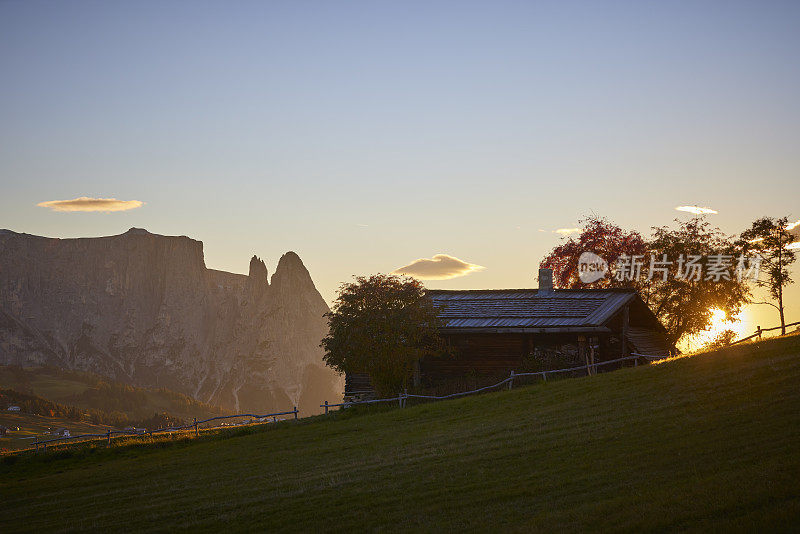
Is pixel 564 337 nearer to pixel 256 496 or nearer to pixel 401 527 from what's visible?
pixel 256 496

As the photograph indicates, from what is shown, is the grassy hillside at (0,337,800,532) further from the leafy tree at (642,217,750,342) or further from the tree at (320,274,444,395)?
the leafy tree at (642,217,750,342)

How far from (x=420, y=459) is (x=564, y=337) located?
62.9 feet

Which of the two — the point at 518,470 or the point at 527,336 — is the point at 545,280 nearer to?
the point at 527,336

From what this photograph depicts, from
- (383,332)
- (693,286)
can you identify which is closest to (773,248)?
(693,286)

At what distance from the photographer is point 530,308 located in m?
39.2

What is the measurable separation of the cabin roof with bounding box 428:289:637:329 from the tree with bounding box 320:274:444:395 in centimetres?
192

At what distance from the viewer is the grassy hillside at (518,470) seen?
12.2m

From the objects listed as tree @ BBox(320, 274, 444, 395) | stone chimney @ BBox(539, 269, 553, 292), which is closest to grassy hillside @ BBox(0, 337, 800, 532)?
tree @ BBox(320, 274, 444, 395)

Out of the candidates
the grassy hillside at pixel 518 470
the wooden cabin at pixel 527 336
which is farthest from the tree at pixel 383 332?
the grassy hillside at pixel 518 470

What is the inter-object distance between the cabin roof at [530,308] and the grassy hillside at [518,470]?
8.18 meters

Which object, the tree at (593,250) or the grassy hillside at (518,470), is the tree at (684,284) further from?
the grassy hillside at (518,470)

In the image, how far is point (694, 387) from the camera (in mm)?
20562

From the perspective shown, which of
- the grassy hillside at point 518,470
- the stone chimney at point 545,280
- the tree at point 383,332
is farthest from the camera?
the stone chimney at point 545,280

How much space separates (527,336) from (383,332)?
7290 millimetres
